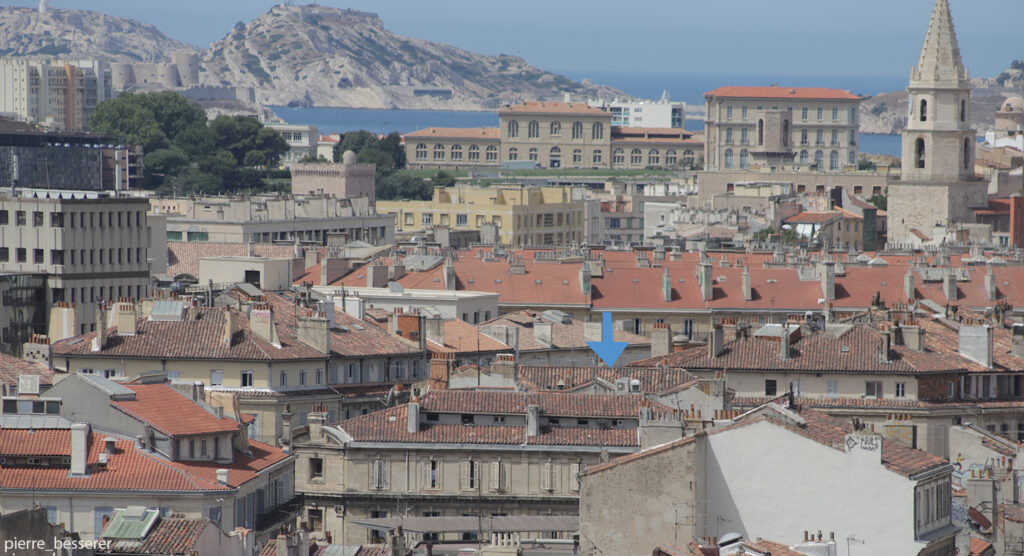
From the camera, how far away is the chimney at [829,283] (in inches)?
3147

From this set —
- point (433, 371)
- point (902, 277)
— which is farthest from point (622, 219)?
point (433, 371)

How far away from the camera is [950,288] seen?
79688 millimetres

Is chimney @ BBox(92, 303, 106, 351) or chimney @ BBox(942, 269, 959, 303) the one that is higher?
chimney @ BBox(92, 303, 106, 351)

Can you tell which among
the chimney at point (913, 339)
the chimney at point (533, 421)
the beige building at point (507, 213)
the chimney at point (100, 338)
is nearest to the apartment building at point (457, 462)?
the chimney at point (533, 421)

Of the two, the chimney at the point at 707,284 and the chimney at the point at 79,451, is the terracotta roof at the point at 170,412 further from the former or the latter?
the chimney at the point at 707,284

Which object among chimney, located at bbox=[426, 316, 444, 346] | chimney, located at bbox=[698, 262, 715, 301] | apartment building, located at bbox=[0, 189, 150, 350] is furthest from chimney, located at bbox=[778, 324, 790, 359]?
apartment building, located at bbox=[0, 189, 150, 350]

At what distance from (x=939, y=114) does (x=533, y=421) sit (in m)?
95.1

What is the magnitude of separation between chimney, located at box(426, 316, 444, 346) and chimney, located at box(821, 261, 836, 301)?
62.3 feet

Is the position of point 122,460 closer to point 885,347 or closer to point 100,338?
point 100,338

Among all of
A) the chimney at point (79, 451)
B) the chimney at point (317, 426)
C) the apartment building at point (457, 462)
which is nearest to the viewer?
the chimney at point (79, 451)

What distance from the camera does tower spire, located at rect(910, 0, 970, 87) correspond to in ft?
434

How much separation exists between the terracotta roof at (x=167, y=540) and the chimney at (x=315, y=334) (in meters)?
23.0

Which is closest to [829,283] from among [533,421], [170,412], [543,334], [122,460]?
[543,334]

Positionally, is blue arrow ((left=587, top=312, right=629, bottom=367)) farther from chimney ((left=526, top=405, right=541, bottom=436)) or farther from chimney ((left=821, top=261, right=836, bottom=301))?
chimney ((left=526, top=405, right=541, bottom=436))
